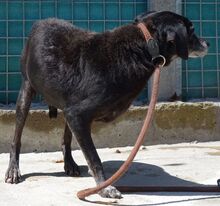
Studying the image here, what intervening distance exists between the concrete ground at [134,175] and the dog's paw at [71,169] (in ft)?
0.19

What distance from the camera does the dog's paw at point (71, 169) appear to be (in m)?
5.32

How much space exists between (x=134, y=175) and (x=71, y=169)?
2.01 ft

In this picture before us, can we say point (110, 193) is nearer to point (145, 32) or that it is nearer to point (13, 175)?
point (13, 175)

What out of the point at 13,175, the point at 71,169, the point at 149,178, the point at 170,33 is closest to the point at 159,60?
the point at 170,33

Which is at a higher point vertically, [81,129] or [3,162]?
[81,129]

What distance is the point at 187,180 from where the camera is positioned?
5.04 m

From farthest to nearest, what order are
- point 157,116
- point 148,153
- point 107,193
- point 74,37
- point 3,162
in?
point 157,116 < point 148,153 < point 3,162 < point 74,37 < point 107,193

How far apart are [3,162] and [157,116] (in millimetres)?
2078

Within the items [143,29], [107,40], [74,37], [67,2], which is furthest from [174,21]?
[67,2]

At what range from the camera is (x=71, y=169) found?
17.6 feet

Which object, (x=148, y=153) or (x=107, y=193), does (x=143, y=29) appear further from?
(x=148, y=153)

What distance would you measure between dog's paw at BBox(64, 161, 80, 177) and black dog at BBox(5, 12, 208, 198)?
0.82m

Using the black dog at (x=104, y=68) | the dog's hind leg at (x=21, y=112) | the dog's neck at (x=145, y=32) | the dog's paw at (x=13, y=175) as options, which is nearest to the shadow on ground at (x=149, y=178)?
the dog's paw at (x=13, y=175)

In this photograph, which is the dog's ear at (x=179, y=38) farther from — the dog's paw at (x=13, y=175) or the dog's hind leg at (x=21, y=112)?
the dog's paw at (x=13, y=175)
